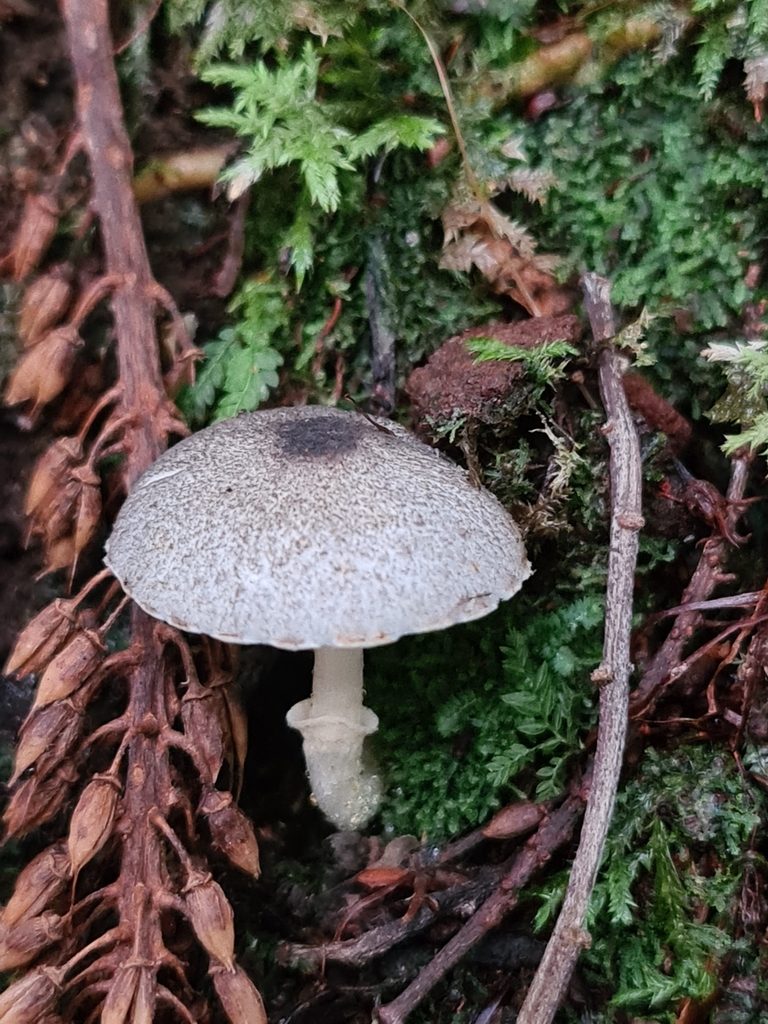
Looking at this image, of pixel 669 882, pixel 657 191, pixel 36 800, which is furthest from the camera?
pixel 657 191

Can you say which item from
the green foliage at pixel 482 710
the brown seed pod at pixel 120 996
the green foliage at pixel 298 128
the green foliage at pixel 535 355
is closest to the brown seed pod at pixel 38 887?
the brown seed pod at pixel 120 996

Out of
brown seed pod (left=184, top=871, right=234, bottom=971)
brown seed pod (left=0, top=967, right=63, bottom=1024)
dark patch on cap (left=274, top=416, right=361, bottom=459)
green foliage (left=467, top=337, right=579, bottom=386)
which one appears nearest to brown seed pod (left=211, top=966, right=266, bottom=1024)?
brown seed pod (left=184, top=871, right=234, bottom=971)

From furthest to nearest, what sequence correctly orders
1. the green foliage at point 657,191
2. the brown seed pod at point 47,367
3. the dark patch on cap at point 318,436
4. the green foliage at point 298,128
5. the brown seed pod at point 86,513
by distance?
the green foliage at point 657,191, the green foliage at point 298,128, the brown seed pod at point 47,367, the brown seed pod at point 86,513, the dark patch on cap at point 318,436

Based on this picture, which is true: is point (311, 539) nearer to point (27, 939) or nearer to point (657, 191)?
point (27, 939)

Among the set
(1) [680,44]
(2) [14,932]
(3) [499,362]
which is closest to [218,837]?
(2) [14,932]

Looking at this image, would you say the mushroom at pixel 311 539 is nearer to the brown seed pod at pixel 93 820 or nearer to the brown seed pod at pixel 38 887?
the brown seed pod at pixel 93 820

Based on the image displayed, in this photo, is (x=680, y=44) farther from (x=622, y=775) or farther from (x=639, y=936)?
(x=639, y=936)

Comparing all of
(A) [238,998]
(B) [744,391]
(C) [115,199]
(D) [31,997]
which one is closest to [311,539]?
(A) [238,998]
